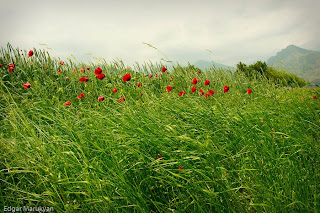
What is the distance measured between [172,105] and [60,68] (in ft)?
14.5

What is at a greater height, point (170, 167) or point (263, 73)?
point (263, 73)

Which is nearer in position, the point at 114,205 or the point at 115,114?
the point at 114,205

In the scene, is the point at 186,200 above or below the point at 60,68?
below

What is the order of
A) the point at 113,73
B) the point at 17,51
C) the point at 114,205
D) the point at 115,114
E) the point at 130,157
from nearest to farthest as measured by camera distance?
the point at 114,205 → the point at 130,157 → the point at 115,114 → the point at 113,73 → the point at 17,51

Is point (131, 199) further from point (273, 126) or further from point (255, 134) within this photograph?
point (273, 126)

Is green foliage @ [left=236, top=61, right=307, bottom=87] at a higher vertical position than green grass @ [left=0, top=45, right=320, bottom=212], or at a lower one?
higher

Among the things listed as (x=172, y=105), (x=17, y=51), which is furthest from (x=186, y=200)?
(x=17, y=51)

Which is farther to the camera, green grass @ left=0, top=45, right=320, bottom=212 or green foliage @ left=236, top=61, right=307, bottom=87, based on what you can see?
green foliage @ left=236, top=61, right=307, bottom=87

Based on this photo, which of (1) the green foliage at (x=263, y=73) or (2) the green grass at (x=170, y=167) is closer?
(2) the green grass at (x=170, y=167)

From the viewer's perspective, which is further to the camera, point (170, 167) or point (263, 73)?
point (263, 73)

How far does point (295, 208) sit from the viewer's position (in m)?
1.47

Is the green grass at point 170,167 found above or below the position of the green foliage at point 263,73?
below

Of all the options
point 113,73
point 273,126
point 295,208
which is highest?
point 113,73

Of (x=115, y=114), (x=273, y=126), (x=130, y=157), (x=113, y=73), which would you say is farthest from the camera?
(x=113, y=73)
